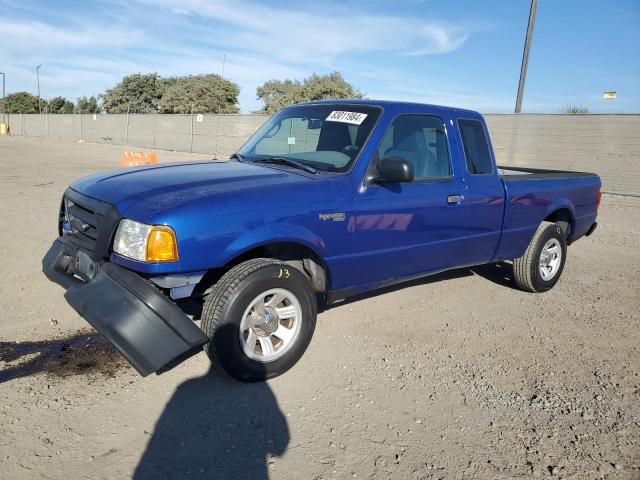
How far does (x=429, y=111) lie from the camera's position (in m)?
4.46

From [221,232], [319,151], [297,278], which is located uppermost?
[319,151]

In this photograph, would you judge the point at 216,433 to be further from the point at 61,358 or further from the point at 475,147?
the point at 475,147

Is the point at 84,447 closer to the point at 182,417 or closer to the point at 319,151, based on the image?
the point at 182,417

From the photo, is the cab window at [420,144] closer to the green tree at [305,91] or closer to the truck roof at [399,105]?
the truck roof at [399,105]

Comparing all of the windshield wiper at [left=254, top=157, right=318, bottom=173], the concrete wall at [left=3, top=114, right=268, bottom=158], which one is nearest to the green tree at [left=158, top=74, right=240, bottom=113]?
the concrete wall at [left=3, top=114, right=268, bottom=158]

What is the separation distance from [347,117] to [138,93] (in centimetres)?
6657

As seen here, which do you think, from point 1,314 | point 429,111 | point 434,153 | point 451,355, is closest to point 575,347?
point 451,355

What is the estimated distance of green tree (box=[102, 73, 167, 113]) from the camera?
63344 millimetres

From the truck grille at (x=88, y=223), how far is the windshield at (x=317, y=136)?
4.88 feet

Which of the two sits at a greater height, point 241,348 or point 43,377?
point 241,348

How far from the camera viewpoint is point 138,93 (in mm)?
63844

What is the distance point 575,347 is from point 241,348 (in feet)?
9.38

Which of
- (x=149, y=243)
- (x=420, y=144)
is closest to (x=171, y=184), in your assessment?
(x=149, y=243)

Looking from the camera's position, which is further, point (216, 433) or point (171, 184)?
point (171, 184)
